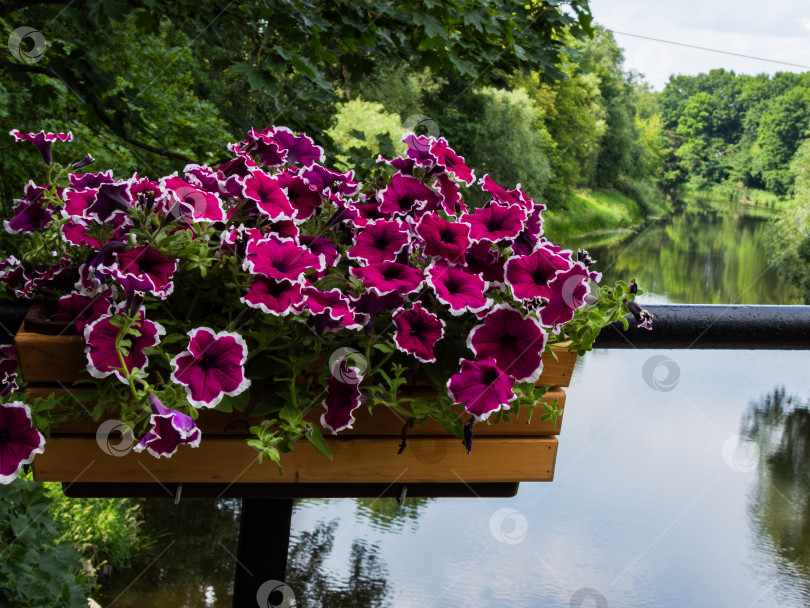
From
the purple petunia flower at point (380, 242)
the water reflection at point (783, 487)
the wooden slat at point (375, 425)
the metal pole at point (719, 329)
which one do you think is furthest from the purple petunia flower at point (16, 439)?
the water reflection at point (783, 487)

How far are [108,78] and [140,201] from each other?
1.59 metres

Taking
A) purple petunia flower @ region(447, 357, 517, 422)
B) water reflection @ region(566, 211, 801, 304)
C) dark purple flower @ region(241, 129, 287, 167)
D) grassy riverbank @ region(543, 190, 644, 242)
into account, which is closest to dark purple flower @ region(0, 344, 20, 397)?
dark purple flower @ region(241, 129, 287, 167)

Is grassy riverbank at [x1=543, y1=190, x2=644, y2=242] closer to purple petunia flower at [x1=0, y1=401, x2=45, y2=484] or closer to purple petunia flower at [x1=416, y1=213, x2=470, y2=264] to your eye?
purple petunia flower at [x1=416, y1=213, x2=470, y2=264]

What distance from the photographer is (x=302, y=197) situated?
741 millimetres

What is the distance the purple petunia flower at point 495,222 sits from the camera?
0.69 m

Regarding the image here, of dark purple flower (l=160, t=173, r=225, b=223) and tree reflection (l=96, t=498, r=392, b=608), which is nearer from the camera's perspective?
dark purple flower (l=160, t=173, r=225, b=223)

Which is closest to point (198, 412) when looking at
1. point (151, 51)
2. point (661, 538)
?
point (151, 51)

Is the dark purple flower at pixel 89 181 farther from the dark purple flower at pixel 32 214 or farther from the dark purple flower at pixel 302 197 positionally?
the dark purple flower at pixel 302 197

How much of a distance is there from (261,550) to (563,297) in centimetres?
40

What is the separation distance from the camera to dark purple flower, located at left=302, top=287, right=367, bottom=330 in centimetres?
60

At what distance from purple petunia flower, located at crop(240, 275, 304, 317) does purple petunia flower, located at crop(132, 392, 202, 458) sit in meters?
0.10

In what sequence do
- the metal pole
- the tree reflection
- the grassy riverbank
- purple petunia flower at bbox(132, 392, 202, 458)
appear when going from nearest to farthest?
1. purple petunia flower at bbox(132, 392, 202, 458)
2. the metal pole
3. the tree reflection
4. the grassy riverbank

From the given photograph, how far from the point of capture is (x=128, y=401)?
63cm

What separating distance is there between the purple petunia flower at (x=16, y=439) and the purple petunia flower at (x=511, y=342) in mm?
363
